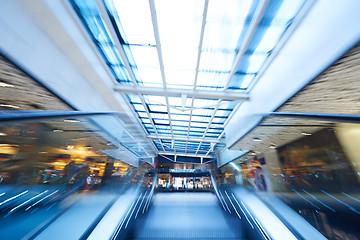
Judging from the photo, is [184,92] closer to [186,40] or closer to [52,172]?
[186,40]

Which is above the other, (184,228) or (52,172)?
(52,172)

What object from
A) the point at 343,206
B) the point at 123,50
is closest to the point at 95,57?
the point at 123,50

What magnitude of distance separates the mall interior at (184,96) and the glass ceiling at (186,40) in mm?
40

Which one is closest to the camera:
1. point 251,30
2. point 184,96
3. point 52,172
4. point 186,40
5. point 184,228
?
point 52,172

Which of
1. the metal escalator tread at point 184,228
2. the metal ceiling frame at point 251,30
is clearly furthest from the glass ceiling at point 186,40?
the metal escalator tread at point 184,228

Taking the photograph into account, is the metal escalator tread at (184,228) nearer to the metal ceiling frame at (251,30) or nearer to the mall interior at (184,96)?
the mall interior at (184,96)

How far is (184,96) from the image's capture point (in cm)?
733

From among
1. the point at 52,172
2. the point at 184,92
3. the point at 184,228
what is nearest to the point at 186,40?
the point at 184,92

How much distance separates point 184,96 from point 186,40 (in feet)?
9.08

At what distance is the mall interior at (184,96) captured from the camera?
1.64 metres

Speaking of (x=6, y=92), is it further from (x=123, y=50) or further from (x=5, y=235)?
(x=5, y=235)

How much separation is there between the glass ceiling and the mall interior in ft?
0.13

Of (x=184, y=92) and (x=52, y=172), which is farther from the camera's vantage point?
(x=184, y=92)

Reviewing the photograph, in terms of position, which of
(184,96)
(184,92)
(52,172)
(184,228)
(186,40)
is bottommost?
(184,228)
